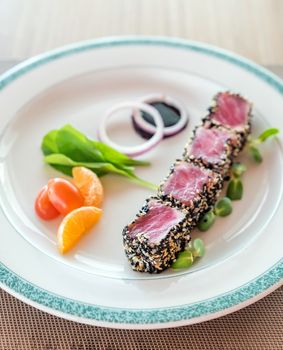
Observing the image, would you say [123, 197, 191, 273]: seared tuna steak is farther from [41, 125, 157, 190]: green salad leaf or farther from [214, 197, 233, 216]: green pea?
[41, 125, 157, 190]: green salad leaf

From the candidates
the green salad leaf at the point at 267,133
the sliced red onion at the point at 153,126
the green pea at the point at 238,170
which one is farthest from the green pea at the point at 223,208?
the sliced red onion at the point at 153,126

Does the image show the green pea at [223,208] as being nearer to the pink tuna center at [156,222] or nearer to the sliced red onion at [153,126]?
the pink tuna center at [156,222]

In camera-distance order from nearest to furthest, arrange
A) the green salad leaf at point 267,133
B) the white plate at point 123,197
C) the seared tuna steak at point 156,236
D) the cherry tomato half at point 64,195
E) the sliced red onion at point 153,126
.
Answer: the white plate at point 123,197, the seared tuna steak at point 156,236, the cherry tomato half at point 64,195, the green salad leaf at point 267,133, the sliced red onion at point 153,126

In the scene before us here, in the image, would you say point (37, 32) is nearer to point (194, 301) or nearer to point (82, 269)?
point (82, 269)

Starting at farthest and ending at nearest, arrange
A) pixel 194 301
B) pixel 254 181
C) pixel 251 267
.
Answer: pixel 254 181 → pixel 251 267 → pixel 194 301

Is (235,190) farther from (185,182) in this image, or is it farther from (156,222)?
(156,222)

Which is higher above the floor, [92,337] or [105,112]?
[105,112]

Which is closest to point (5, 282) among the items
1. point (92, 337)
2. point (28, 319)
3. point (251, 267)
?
point (28, 319)
